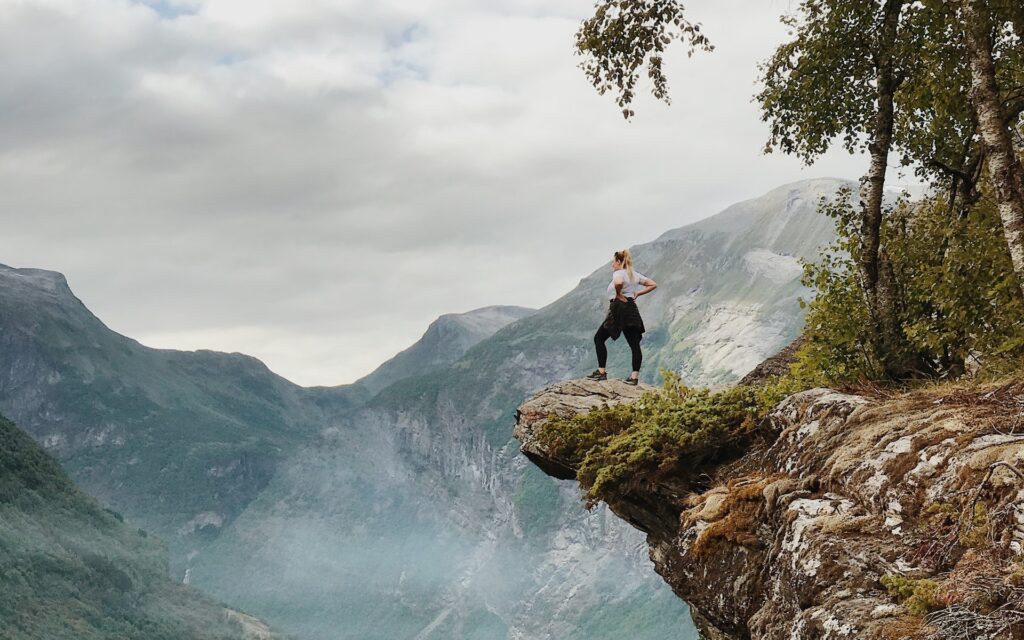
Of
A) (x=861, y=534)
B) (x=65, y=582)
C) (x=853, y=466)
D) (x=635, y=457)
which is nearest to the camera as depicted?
(x=861, y=534)

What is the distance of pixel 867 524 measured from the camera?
24.7 ft

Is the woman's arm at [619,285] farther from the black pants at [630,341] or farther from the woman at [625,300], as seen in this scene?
the black pants at [630,341]

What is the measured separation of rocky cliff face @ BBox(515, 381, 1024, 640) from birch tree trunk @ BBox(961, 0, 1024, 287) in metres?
2.26

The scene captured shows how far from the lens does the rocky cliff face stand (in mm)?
6016

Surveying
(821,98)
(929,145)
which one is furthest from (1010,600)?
(929,145)

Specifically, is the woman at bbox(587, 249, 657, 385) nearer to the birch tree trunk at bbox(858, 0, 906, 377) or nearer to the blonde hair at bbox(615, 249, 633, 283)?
the blonde hair at bbox(615, 249, 633, 283)

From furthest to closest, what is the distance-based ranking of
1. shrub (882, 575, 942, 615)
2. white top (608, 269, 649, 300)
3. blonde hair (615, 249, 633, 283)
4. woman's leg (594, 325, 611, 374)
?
1. woman's leg (594, 325, 611, 374)
2. white top (608, 269, 649, 300)
3. blonde hair (615, 249, 633, 283)
4. shrub (882, 575, 942, 615)

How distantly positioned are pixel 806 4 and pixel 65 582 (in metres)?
220

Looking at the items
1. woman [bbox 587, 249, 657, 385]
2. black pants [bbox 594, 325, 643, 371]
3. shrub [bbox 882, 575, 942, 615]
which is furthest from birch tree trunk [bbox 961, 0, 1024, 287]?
black pants [bbox 594, 325, 643, 371]

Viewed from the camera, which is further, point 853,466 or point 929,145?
point 929,145

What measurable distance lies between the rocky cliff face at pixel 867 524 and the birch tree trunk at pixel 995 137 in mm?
2261

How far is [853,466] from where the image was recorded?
8312 millimetres

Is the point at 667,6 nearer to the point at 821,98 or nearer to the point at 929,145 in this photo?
the point at 821,98

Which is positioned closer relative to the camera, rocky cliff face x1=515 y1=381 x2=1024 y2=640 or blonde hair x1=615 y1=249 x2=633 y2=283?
rocky cliff face x1=515 y1=381 x2=1024 y2=640
